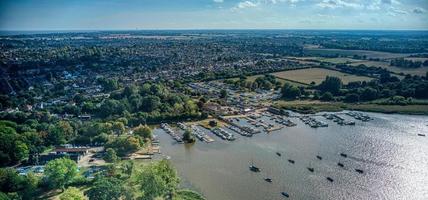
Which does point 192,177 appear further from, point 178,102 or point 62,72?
point 62,72

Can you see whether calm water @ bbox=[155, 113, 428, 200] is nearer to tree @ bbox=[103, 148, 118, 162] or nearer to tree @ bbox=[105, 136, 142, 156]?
tree @ bbox=[105, 136, 142, 156]

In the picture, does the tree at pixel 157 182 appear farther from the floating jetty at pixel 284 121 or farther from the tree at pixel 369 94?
the tree at pixel 369 94

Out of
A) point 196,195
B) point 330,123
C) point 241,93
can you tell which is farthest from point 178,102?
point 196,195

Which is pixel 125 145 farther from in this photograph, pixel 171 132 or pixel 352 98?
pixel 352 98

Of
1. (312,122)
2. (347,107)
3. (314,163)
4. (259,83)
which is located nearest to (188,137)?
(314,163)

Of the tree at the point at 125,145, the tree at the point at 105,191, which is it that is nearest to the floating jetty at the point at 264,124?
the tree at the point at 125,145

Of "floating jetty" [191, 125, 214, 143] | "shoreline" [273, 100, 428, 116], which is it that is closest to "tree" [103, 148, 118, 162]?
"floating jetty" [191, 125, 214, 143]
